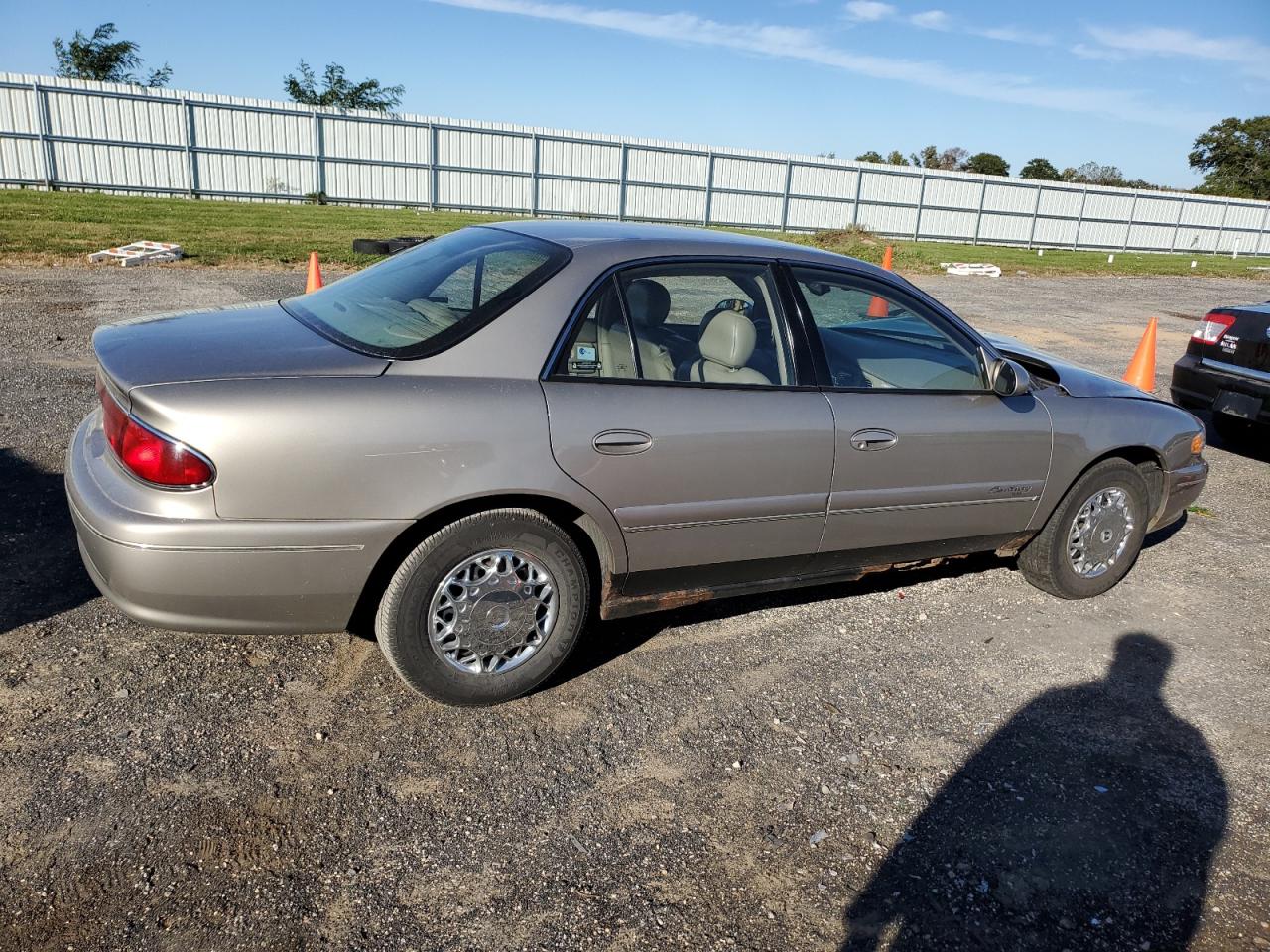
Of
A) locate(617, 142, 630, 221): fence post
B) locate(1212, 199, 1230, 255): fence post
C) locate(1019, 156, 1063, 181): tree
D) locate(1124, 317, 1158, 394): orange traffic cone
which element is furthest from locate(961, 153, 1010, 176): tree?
locate(1124, 317, 1158, 394): orange traffic cone

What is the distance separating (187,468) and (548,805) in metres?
1.50

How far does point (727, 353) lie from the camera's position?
3.82 metres

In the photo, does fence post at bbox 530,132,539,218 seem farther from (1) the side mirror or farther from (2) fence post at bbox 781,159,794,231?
(1) the side mirror

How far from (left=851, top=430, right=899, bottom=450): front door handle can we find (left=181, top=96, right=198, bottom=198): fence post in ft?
86.6

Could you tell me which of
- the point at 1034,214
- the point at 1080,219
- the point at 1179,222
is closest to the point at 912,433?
the point at 1034,214

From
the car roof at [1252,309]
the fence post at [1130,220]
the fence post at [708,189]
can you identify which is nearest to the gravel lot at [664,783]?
the car roof at [1252,309]

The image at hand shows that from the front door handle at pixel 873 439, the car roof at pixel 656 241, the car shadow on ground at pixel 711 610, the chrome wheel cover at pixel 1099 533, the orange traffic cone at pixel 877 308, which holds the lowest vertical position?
the car shadow on ground at pixel 711 610

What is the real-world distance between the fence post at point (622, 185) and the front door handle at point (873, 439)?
26512mm

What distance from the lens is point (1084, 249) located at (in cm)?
3656

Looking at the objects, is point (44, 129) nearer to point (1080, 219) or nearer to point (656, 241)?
point (656, 241)

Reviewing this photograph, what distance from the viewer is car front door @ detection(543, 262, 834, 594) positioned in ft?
11.1

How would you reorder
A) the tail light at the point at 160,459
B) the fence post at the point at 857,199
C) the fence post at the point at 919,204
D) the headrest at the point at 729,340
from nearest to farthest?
A: the tail light at the point at 160,459 → the headrest at the point at 729,340 → the fence post at the point at 857,199 → the fence post at the point at 919,204

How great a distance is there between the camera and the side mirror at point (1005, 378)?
13.7 feet

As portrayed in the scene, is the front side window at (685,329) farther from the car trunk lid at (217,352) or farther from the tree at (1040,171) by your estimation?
the tree at (1040,171)
